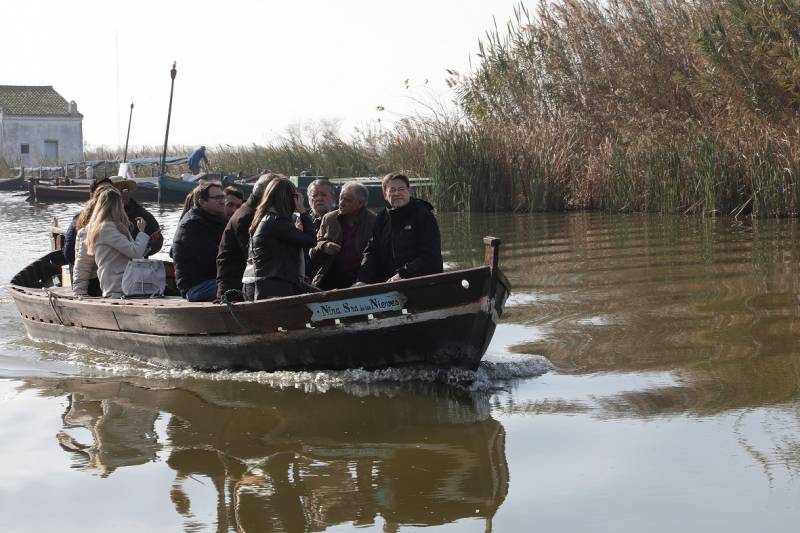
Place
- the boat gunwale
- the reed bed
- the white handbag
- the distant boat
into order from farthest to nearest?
the distant boat → the reed bed → the white handbag → the boat gunwale

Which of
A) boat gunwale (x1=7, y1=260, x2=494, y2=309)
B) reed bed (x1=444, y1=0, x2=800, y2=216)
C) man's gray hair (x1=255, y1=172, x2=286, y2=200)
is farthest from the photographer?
reed bed (x1=444, y1=0, x2=800, y2=216)

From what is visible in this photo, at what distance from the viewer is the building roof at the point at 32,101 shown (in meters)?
68.8

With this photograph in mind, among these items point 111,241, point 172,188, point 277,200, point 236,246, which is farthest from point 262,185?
point 172,188

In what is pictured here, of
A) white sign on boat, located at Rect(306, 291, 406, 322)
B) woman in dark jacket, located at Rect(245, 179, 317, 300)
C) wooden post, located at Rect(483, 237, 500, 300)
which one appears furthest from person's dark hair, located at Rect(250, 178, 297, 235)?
wooden post, located at Rect(483, 237, 500, 300)

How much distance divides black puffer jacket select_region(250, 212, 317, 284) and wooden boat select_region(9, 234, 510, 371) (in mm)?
273

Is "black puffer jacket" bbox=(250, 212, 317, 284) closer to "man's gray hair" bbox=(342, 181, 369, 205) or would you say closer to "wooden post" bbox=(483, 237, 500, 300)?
"man's gray hair" bbox=(342, 181, 369, 205)

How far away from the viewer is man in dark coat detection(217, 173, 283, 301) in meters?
9.12

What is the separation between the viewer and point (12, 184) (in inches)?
2016

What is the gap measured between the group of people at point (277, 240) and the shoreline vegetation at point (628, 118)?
36.6 feet

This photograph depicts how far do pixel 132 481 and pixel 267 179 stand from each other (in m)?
3.21

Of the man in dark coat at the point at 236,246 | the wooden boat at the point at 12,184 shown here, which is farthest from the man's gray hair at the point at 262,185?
the wooden boat at the point at 12,184

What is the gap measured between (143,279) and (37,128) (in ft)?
202

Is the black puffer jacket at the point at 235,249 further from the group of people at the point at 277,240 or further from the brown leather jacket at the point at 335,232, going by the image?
the brown leather jacket at the point at 335,232

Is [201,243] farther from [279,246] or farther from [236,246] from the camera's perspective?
[279,246]
